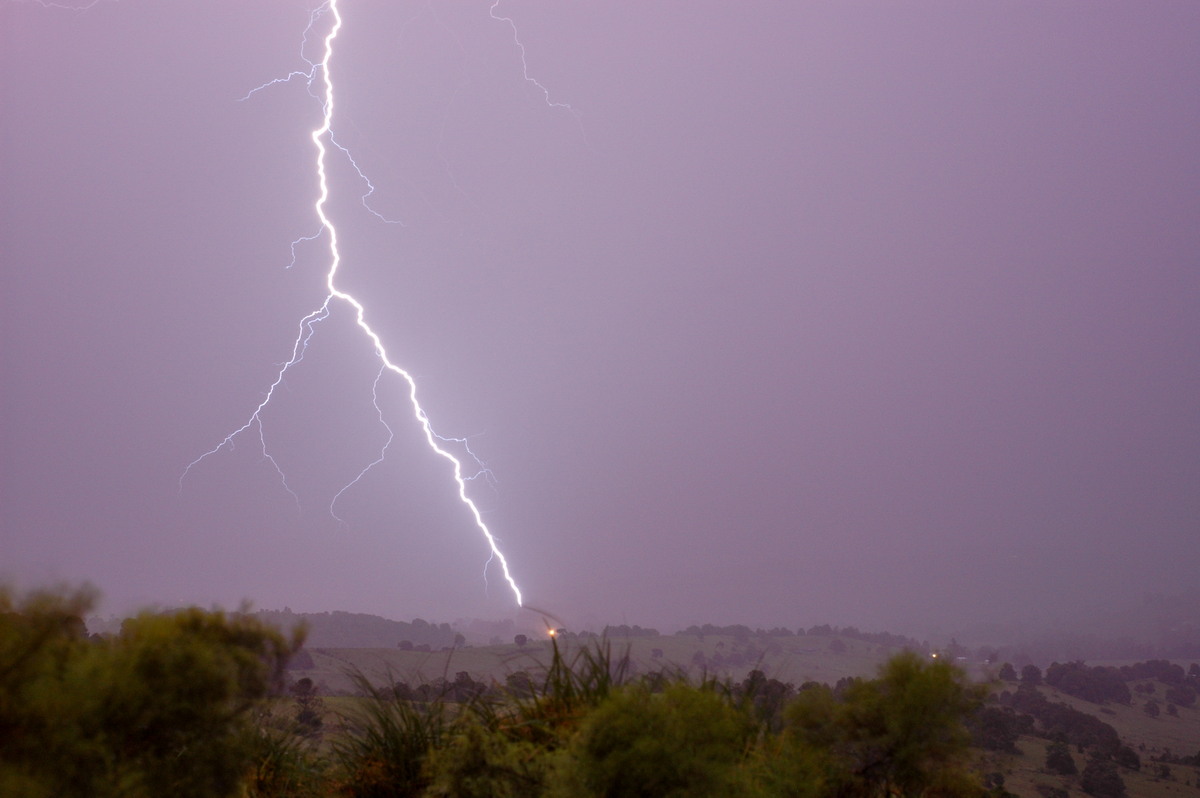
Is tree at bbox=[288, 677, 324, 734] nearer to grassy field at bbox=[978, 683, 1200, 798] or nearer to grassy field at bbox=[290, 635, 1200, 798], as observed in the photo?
grassy field at bbox=[290, 635, 1200, 798]

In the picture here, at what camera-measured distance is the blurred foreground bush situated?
265cm

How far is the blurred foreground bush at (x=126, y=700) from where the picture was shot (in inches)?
104

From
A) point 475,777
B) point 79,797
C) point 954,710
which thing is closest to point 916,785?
point 954,710

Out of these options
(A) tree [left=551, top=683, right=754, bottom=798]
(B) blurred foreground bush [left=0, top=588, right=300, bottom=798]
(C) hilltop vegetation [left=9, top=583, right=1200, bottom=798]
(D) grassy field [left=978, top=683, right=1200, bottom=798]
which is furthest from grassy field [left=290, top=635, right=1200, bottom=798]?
(B) blurred foreground bush [left=0, top=588, right=300, bottom=798]

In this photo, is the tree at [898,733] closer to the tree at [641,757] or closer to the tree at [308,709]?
the tree at [641,757]

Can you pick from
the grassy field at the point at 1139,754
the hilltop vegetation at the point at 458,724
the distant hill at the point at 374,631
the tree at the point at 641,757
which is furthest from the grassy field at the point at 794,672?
the distant hill at the point at 374,631

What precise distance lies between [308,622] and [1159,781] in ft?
60.9

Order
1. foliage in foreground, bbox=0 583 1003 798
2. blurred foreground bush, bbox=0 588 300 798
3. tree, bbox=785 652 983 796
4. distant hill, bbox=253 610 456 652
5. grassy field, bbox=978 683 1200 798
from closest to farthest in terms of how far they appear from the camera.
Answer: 1. blurred foreground bush, bbox=0 588 300 798
2. foliage in foreground, bbox=0 583 1003 798
3. tree, bbox=785 652 983 796
4. grassy field, bbox=978 683 1200 798
5. distant hill, bbox=253 610 456 652

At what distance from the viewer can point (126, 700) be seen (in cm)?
302

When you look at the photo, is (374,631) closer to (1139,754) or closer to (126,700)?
(1139,754)

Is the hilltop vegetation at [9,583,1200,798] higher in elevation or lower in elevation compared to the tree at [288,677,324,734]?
higher

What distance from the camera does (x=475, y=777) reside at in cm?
412

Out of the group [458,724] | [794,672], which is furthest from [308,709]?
[794,672]

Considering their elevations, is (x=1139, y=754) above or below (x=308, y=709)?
below
